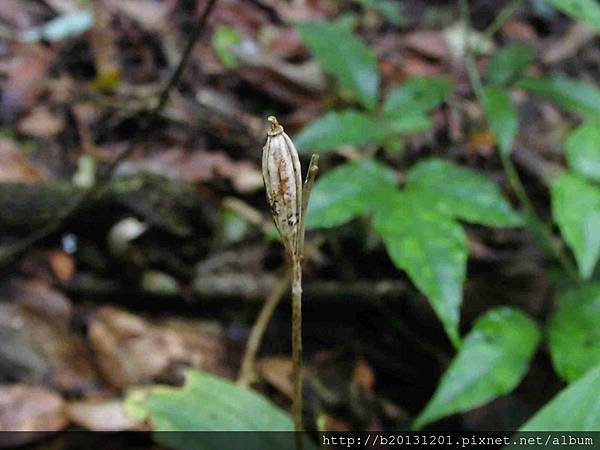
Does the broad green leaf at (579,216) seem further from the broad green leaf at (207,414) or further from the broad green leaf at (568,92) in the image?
the broad green leaf at (207,414)

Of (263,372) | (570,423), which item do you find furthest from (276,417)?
(570,423)

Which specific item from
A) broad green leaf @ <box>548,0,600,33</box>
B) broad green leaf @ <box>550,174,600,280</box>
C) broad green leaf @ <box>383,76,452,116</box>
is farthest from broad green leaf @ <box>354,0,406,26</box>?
broad green leaf @ <box>550,174,600,280</box>

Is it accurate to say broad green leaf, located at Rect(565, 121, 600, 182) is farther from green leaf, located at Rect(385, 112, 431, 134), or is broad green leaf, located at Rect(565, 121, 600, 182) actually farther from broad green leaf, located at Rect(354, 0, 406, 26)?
broad green leaf, located at Rect(354, 0, 406, 26)

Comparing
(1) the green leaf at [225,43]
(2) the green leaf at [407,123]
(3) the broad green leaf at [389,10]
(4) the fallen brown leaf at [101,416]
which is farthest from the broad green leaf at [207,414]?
(3) the broad green leaf at [389,10]

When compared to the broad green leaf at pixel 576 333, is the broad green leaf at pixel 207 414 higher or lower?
lower

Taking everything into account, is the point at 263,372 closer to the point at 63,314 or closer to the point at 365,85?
the point at 63,314

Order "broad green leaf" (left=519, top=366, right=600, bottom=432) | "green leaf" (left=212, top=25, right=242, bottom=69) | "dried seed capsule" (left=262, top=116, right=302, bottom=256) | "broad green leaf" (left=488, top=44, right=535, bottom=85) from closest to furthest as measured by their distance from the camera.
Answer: "dried seed capsule" (left=262, top=116, right=302, bottom=256) < "broad green leaf" (left=519, top=366, right=600, bottom=432) < "broad green leaf" (left=488, top=44, right=535, bottom=85) < "green leaf" (left=212, top=25, right=242, bottom=69)

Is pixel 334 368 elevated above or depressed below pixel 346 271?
below
